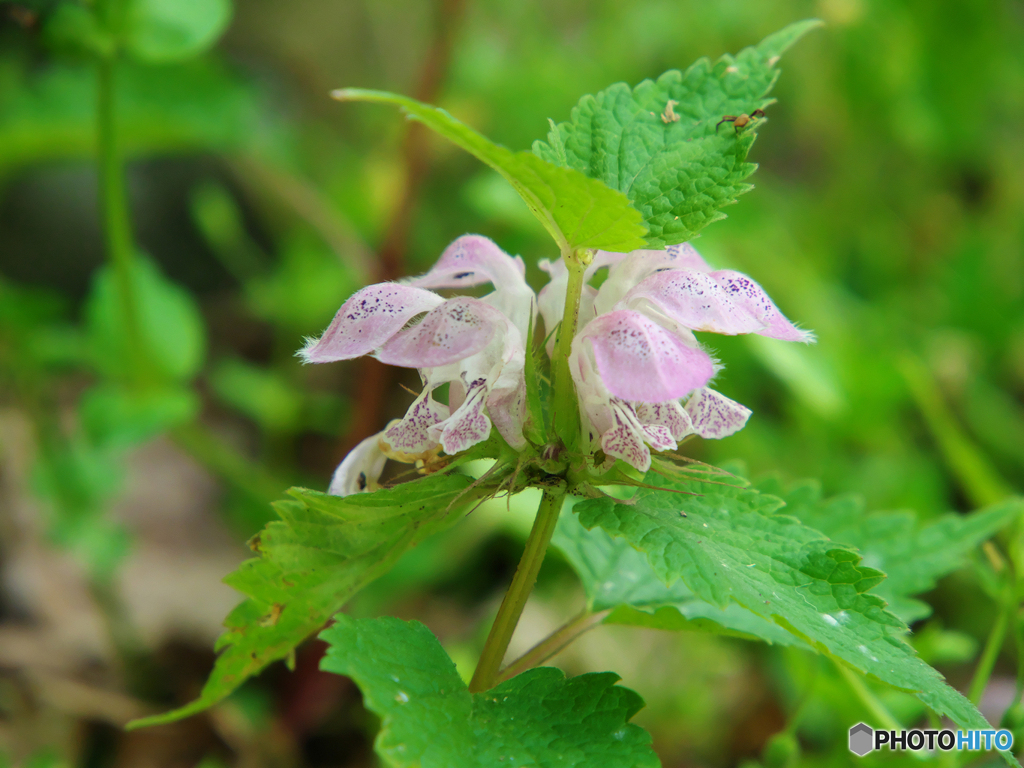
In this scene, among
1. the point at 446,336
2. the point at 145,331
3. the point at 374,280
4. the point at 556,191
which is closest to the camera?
the point at 556,191

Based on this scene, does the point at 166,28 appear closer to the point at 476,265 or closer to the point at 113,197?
the point at 113,197

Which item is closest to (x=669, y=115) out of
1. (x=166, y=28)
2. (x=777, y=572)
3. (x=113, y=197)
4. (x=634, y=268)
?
(x=634, y=268)

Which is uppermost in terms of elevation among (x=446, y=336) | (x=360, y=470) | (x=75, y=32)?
(x=75, y=32)

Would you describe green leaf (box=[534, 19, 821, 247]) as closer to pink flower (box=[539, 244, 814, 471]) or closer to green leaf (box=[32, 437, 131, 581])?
pink flower (box=[539, 244, 814, 471])

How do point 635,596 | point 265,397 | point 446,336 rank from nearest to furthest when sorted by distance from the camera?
point 446,336
point 635,596
point 265,397

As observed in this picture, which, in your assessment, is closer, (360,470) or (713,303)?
(713,303)

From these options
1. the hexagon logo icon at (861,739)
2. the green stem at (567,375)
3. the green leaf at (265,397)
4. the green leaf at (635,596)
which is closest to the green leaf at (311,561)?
the green stem at (567,375)

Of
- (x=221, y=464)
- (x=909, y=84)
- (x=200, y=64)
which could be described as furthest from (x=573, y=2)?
(x=221, y=464)

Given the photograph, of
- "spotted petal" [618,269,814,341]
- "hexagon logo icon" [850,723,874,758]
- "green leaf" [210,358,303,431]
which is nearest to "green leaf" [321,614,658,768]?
"spotted petal" [618,269,814,341]
